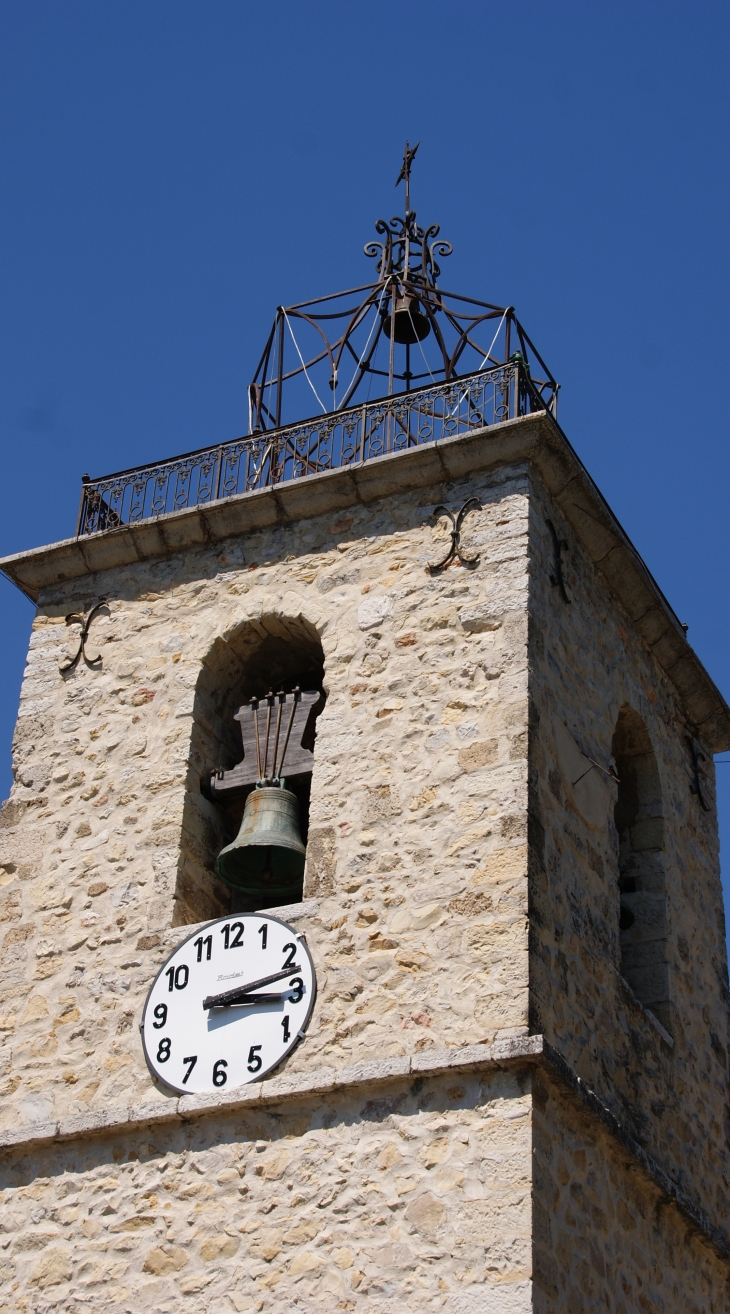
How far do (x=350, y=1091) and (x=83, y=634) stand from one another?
3.48 metres

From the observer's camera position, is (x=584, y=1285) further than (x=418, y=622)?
No

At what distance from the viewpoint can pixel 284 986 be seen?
890 centimetres

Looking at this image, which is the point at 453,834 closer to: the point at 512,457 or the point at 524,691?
the point at 524,691

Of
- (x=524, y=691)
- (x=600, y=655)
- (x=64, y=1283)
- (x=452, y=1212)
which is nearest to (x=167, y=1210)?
(x=64, y=1283)

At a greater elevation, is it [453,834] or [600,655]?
[600,655]

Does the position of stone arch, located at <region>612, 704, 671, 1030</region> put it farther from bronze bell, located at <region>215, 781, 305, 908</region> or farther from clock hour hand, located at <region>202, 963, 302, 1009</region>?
clock hour hand, located at <region>202, 963, 302, 1009</region>

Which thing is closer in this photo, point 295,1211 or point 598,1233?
point 295,1211

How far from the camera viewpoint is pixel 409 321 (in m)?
11.9

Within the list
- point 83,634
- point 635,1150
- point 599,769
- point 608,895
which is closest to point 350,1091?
point 635,1150

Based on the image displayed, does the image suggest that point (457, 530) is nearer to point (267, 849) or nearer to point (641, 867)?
point (267, 849)

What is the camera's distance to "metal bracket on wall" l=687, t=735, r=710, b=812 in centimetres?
1165

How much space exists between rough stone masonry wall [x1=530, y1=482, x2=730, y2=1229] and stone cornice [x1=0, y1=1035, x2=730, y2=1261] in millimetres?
191

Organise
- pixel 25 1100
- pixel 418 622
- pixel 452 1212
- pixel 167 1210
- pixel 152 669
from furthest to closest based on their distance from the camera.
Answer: pixel 152 669
pixel 418 622
pixel 25 1100
pixel 167 1210
pixel 452 1212

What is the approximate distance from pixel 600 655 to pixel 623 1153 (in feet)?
9.22
